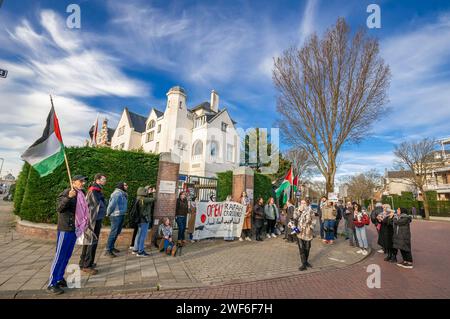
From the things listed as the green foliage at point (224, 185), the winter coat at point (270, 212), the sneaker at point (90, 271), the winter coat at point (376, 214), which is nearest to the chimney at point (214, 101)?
the green foliage at point (224, 185)

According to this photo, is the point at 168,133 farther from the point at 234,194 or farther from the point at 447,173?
the point at 447,173

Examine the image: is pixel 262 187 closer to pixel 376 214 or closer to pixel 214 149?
pixel 376 214

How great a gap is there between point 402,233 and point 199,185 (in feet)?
27.2

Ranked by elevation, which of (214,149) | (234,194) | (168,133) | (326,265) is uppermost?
(168,133)

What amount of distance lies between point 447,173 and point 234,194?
5461 cm

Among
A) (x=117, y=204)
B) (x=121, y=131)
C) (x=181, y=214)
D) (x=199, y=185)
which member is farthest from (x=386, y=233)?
(x=121, y=131)

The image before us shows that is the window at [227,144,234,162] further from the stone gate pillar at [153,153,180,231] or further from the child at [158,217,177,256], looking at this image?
the child at [158,217,177,256]

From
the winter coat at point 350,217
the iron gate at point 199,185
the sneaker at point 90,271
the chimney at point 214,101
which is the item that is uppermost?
the chimney at point 214,101

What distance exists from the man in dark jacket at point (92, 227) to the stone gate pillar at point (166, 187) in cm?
272

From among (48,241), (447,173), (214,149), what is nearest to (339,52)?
(48,241)

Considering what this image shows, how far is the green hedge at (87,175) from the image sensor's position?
779cm

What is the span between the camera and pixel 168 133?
28766 mm

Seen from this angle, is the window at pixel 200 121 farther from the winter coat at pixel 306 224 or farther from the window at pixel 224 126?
the winter coat at pixel 306 224
